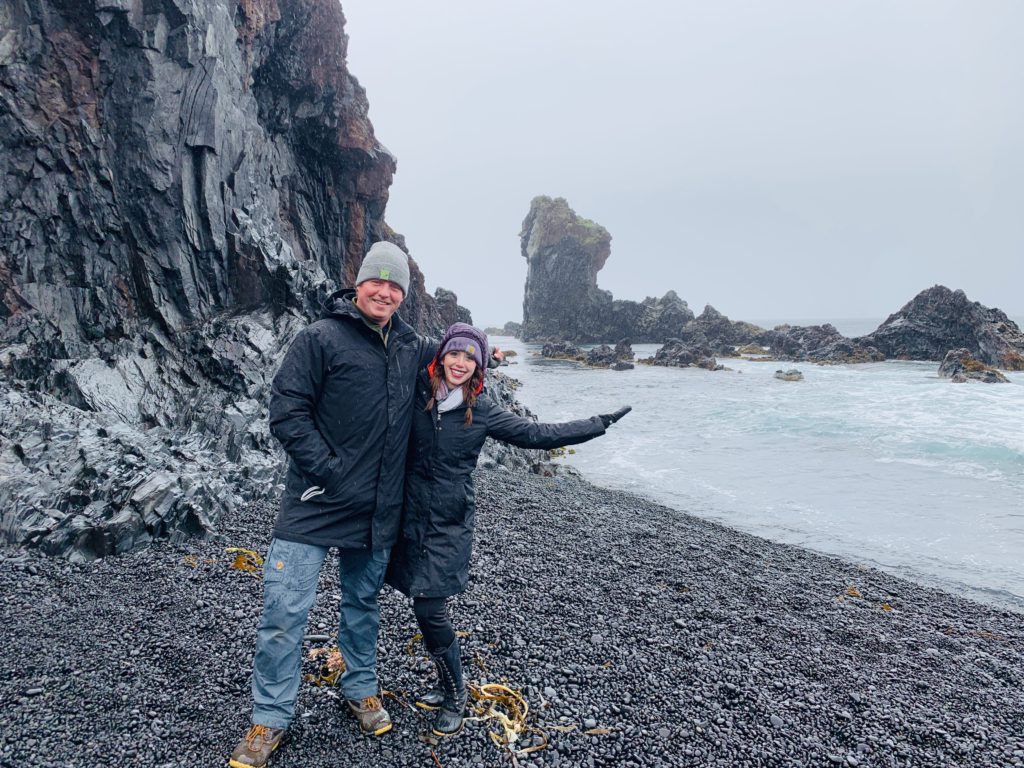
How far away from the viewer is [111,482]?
30.0 feet

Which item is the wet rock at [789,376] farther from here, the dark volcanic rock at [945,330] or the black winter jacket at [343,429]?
the black winter jacket at [343,429]

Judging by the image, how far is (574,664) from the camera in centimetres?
618

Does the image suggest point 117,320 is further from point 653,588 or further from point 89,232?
point 653,588

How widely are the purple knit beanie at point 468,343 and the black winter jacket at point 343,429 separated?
374 millimetres

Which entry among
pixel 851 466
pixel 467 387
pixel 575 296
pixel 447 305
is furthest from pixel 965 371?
pixel 575 296

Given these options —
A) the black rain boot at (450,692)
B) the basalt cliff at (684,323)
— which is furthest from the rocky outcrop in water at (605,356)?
the black rain boot at (450,692)

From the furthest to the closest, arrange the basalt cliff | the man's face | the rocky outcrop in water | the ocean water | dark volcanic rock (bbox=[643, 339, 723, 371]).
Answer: the rocky outcrop in water, the basalt cliff, dark volcanic rock (bbox=[643, 339, 723, 371]), the ocean water, the man's face

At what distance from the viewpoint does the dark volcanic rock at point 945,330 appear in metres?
59.8

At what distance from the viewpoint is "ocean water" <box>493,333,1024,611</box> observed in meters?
13.6

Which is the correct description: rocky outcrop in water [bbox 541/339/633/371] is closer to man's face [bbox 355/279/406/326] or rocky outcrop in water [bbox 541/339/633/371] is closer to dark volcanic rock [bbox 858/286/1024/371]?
dark volcanic rock [bbox 858/286/1024/371]

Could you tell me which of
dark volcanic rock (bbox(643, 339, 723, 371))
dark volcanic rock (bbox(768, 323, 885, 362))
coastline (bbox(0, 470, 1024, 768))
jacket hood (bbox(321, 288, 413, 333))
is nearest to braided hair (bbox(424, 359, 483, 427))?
jacket hood (bbox(321, 288, 413, 333))

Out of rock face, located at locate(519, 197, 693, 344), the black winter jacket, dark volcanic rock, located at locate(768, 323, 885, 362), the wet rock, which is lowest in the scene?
the wet rock

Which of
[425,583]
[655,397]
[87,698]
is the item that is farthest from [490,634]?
[655,397]

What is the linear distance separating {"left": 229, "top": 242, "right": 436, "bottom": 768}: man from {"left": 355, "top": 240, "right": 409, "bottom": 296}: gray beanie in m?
0.01
